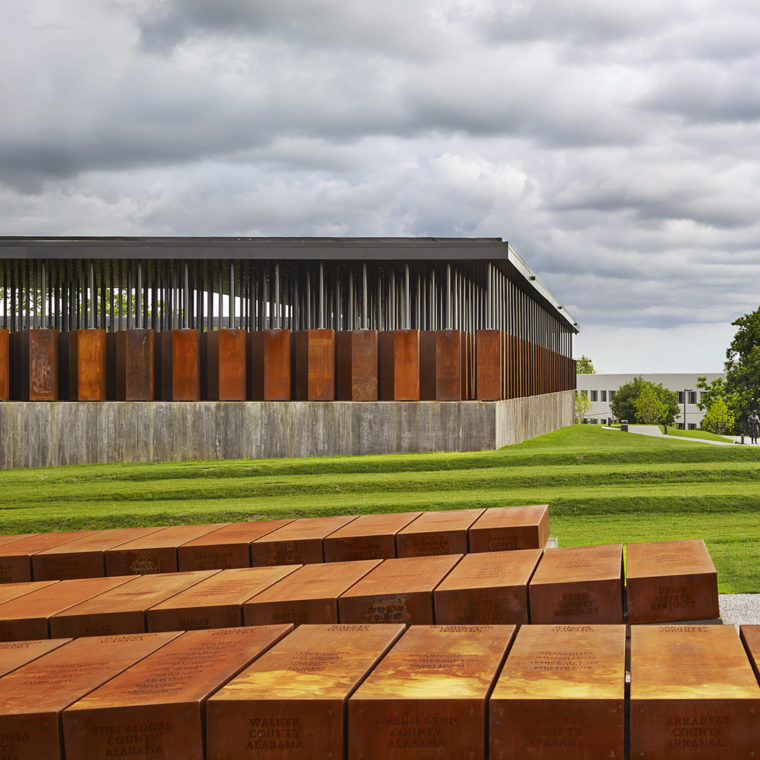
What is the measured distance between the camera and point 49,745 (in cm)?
515

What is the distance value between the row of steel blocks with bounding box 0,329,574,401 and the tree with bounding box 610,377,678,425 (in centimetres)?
8266

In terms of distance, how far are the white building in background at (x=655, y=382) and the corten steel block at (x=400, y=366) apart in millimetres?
97583

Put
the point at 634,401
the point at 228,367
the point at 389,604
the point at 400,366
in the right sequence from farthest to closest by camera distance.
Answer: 1. the point at 634,401
2. the point at 228,367
3. the point at 400,366
4. the point at 389,604

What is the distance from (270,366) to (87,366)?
6.25 m

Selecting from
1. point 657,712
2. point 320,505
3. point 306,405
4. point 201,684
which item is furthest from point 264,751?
point 306,405

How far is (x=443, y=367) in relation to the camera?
25750 millimetres

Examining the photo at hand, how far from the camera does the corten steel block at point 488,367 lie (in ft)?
86.3

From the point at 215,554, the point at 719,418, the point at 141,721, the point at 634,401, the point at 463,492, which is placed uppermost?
the point at 634,401

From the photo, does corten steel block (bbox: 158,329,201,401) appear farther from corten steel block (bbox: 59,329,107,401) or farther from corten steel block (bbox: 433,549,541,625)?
corten steel block (bbox: 433,549,541,625)

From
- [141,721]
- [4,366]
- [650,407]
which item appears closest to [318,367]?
[4,366]

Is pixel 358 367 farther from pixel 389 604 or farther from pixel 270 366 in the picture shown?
pixel 389 604

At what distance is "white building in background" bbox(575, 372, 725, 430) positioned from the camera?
121312 millimetres

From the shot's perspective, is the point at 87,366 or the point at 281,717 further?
the point at 87,366

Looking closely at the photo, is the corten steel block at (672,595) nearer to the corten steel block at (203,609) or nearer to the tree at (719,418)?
the corten steel block at (203,609)
